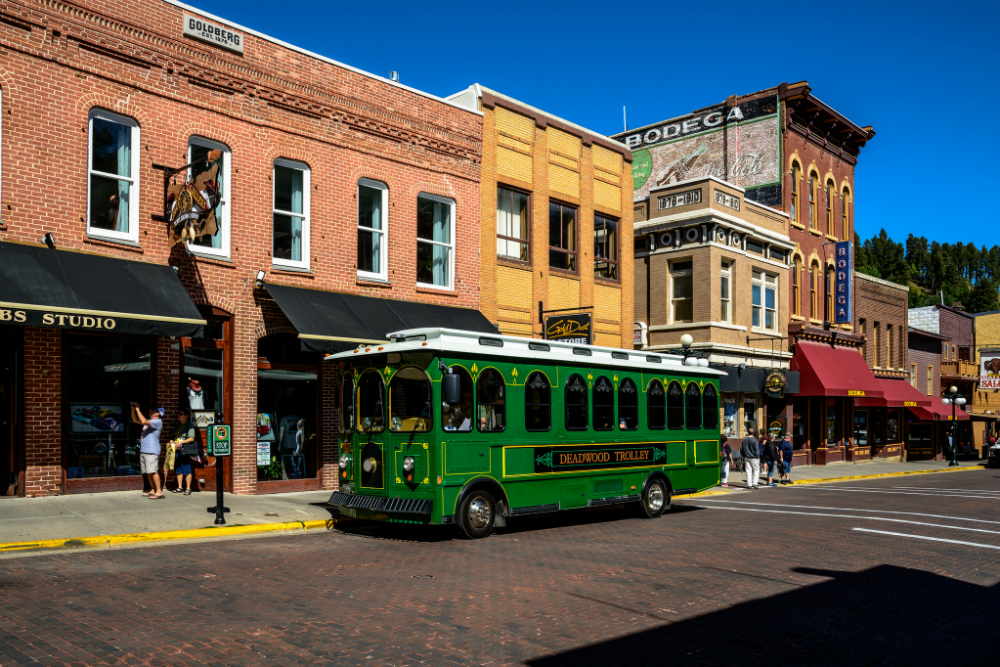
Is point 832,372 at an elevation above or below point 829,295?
below

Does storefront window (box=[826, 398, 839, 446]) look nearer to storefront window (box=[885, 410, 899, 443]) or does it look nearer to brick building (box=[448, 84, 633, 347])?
storefront window (box=[885, 410, 899, 443])

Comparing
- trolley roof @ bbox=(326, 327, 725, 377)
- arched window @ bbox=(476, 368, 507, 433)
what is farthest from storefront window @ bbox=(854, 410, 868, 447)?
arched window @ bbox=(476, 368, 507, 433)

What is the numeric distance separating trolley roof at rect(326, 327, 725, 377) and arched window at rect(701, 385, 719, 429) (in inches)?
67.9

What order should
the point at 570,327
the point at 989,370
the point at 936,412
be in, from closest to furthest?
the point at 570,327 < the point at 936,412 < the point at 989,370

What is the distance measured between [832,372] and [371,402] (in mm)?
25795

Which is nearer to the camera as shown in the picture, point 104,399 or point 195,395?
point 104,399

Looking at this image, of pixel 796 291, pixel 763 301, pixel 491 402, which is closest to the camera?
pixel 491 402

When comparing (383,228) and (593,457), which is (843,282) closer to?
(383,228)

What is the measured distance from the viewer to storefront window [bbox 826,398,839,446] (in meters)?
35.9

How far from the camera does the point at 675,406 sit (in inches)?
655

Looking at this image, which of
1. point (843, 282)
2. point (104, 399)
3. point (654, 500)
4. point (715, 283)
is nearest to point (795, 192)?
point (843, 282)

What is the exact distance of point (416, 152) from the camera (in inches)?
800

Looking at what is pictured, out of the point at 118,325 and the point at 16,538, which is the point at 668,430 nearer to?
the point at 118,325

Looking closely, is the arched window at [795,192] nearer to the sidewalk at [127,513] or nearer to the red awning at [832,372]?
the red awning at [832,372]
